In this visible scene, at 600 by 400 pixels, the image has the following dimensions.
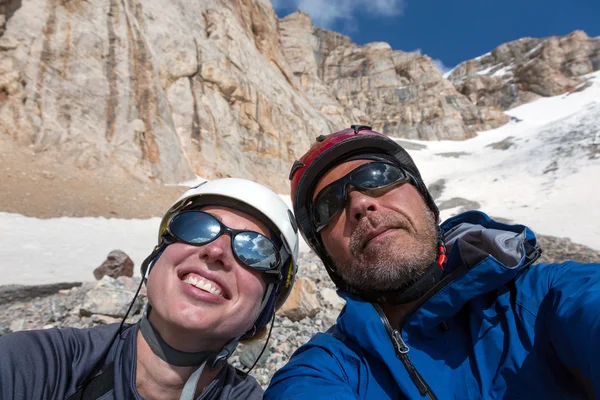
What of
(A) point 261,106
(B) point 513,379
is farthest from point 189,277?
(A) point 261,106

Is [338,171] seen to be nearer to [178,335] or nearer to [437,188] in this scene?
[178,335]

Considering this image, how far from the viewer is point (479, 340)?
1.92 meters

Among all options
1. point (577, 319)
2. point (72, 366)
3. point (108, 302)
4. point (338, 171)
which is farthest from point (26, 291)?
point (577, 319)

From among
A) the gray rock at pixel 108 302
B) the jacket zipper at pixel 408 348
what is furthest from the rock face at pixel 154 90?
A: the jacket zipper at pixel 408 348

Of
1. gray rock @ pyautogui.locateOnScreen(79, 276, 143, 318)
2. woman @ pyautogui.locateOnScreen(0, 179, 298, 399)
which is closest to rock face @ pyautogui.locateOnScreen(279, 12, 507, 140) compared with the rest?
gray rock @ pyautogui.locateOnScreen(79, 276, 143, 318)

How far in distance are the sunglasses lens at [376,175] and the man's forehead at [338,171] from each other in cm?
18

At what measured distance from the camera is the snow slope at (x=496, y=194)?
7102 millimetres

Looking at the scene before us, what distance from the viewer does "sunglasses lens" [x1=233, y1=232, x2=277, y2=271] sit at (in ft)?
8.15

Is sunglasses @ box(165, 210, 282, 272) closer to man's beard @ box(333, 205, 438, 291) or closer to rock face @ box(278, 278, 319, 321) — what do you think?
man's beard @ box(333, 205, 438, 291)

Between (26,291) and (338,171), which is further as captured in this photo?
(26,291)

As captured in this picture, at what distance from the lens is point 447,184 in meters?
31.0

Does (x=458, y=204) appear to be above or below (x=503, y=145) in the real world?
below

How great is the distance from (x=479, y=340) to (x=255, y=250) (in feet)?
5.56

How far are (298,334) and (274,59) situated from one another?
3359 centimetres
